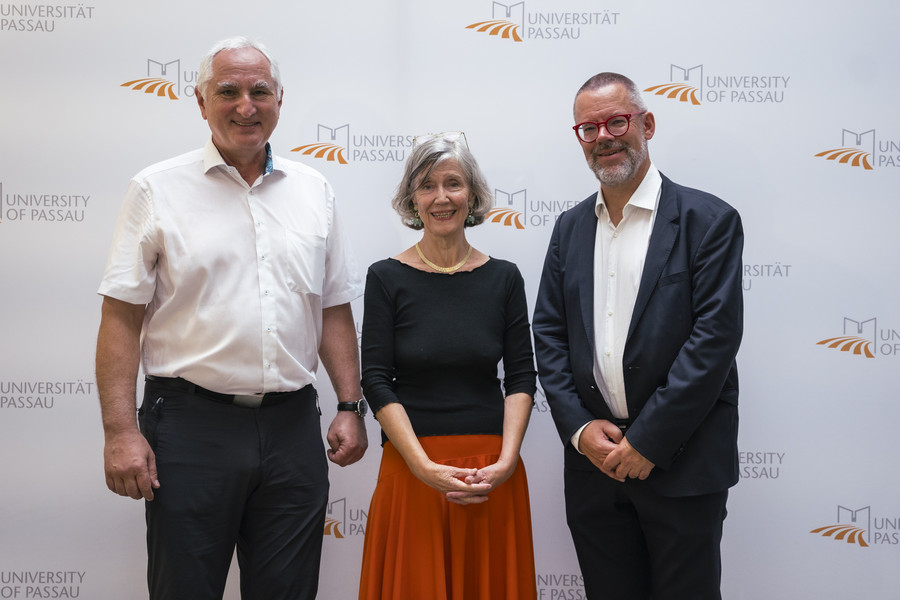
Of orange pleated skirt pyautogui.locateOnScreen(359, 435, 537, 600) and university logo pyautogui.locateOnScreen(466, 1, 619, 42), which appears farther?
university logo pyautogui.locateOnScreen(466, 1, 619, 42)

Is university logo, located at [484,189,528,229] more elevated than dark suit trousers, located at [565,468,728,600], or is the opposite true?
university logo, located at [484,189,528,229]

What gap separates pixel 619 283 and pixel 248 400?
1048mm

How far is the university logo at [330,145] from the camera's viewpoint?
265 cm

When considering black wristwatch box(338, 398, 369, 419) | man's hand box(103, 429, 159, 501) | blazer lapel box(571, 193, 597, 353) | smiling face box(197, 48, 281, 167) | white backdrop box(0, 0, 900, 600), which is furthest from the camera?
white backdrop box(0, 0, 900, 600)

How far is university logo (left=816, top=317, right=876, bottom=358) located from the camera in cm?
265

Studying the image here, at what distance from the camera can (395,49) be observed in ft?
8.68

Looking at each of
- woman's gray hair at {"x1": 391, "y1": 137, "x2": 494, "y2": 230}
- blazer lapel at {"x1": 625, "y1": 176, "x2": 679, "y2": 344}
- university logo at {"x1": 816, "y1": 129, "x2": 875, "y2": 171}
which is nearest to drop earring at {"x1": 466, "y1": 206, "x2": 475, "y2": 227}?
woman's gray hair at {"x1": 391, "y1": 137, "x2": 494, "y2": 230}

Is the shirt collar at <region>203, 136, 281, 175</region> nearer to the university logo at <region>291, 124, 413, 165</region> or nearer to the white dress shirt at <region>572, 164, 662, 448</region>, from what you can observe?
the university logo at <region>291, 124, 413, 165</region>

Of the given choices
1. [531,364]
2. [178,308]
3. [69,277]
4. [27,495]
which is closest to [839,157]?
[531,364]

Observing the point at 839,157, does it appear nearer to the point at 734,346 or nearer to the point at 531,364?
the point at 734,346

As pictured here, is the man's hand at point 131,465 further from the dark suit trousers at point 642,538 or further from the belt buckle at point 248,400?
the dark suit trousers at point 642,538

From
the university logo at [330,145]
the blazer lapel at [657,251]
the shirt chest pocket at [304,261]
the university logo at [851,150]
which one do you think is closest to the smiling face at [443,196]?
the shirt chest pocket at [304,261]

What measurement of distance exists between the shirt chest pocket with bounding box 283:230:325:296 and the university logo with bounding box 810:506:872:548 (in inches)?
82.7

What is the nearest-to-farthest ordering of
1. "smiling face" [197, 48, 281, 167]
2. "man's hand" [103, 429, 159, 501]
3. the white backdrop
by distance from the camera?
"man's hand" [103, 429, 159, 501]
"smiling face" [197, 48, 281, 167]
the white backdrop
